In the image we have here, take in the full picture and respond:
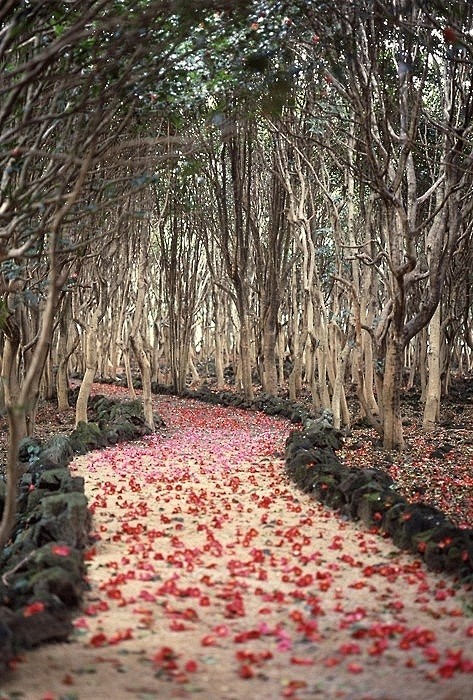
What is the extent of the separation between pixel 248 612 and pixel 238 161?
55.6ft

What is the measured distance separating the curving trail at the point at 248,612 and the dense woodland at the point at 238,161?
120 centimetres

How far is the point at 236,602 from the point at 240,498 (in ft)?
13.6

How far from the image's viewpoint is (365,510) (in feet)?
27.4

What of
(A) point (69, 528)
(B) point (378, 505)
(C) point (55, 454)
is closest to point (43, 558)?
(A) point (69, 528)

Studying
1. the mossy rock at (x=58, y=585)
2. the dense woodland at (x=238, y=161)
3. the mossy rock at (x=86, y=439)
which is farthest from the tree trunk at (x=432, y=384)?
the mossy rock at (x=58, y=585)

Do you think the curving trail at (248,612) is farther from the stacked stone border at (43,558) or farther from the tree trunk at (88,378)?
the tree trunk at (88,378)

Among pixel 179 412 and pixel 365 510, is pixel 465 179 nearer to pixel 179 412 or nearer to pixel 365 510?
pixel 365 510

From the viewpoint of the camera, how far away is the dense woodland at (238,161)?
7.12 metres

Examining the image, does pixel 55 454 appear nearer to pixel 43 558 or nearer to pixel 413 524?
pixel 43 558

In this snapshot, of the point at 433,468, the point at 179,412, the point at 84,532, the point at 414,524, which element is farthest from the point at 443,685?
the point at 179,412

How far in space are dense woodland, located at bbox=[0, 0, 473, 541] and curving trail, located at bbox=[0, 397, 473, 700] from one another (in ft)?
3.94

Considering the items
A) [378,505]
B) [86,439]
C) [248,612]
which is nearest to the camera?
[248,612]

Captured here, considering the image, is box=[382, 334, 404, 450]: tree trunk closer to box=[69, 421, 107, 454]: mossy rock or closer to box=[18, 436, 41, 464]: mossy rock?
box=[69, 421, 107, 454]: mossy rock

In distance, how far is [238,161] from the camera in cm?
2111
